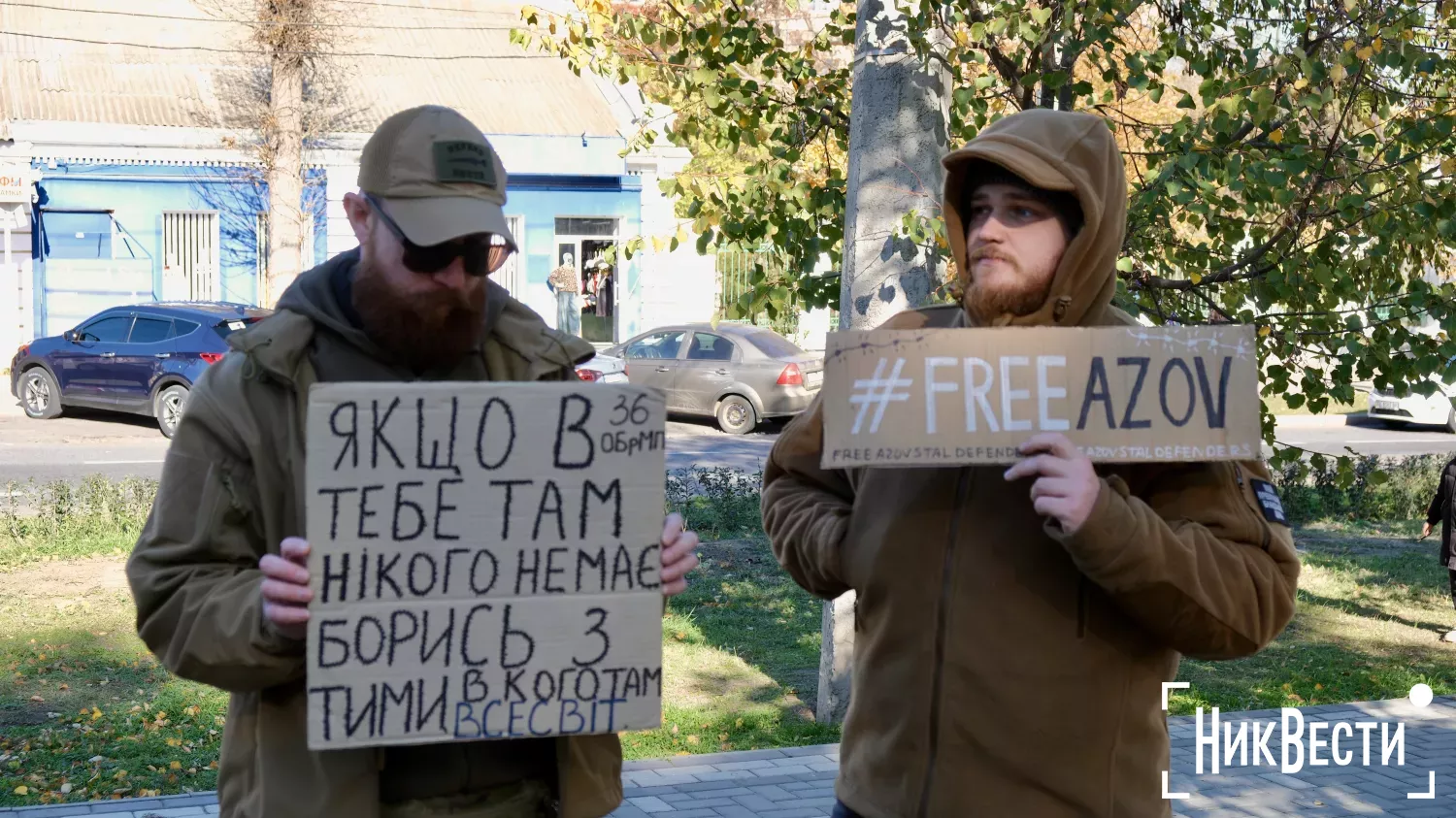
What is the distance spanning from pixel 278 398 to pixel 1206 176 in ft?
17.3

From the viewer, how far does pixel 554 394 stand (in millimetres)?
2680

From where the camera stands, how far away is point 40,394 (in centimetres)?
2114

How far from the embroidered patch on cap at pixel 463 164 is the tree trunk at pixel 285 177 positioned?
85.2 ft

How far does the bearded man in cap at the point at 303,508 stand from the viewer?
2.58m

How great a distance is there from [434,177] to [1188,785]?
4.93 meters

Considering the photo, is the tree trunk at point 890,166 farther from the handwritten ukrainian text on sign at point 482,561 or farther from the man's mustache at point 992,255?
the handwritten ukrainian text on sign at point 482,561

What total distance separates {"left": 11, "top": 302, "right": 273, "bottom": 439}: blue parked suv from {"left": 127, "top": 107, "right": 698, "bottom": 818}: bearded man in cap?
56.6ft

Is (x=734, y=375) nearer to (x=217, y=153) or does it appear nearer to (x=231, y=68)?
A: (x=217, y=153)

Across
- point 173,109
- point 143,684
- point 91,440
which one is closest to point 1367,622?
point 143,684

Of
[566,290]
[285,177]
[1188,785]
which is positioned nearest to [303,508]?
[1188,785]

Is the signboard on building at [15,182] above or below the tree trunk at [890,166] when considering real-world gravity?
above

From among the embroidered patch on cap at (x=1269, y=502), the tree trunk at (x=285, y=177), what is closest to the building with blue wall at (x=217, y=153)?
the tree trunk at (x=285, y=177)

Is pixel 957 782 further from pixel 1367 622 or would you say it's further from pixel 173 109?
pixel 173 109

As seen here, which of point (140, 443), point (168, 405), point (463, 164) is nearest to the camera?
point (463, 164)
